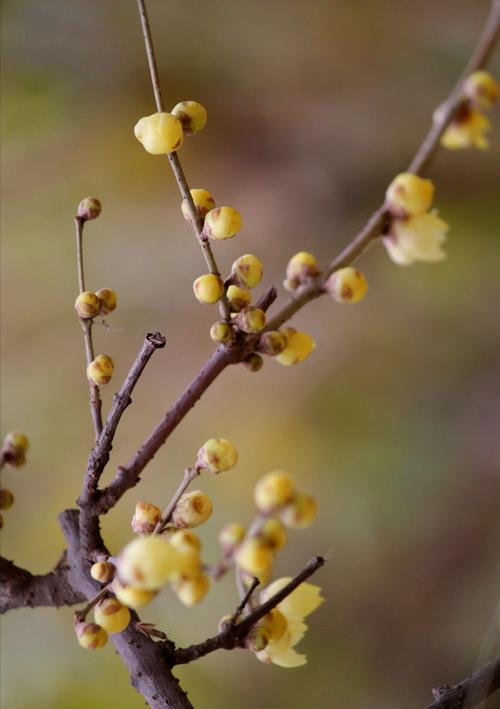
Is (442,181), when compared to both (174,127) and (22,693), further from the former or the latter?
(22,693)

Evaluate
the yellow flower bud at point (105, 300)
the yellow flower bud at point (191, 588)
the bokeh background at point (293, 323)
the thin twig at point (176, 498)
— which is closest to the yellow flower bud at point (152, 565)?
the yellow flower bud at point (191, 588)

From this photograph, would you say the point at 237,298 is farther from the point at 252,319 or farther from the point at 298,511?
the point at 298,511

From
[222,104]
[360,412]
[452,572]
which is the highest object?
[222,104]

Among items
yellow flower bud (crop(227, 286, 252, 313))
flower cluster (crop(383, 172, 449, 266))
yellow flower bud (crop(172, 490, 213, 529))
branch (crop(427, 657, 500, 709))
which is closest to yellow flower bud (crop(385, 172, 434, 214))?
flower cluster (crop(383, 172, 449, 266))

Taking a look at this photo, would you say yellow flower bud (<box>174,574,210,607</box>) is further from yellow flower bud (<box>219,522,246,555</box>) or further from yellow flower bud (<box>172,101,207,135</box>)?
yellow flower bud (<box>172,101,207,135</box>)

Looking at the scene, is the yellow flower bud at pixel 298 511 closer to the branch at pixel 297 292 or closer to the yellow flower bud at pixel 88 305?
the branch at pixel 297 292

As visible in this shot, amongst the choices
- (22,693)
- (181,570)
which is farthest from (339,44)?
(22,693)

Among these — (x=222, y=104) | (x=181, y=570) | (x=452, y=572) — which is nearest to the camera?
(x=181, y=570)
